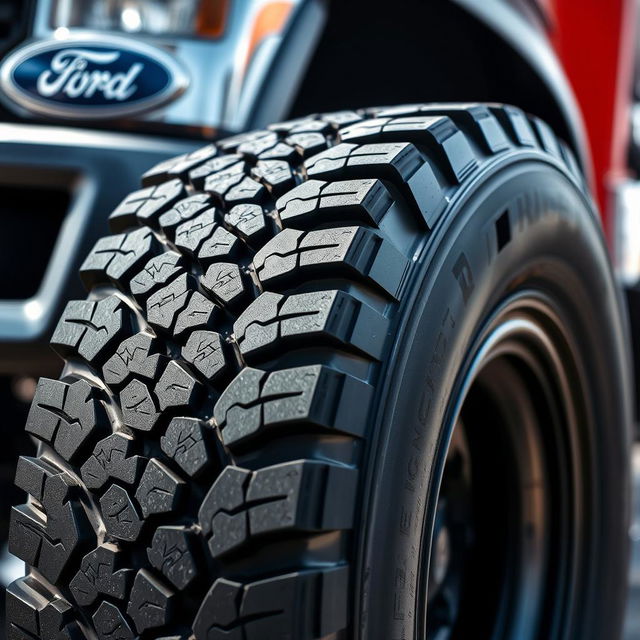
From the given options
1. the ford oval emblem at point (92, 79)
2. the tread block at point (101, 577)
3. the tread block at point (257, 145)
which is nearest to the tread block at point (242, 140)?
the tread block at point (257, 145)

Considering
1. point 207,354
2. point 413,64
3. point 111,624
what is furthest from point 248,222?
point 413,64

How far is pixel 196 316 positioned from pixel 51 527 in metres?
0.22

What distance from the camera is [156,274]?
86 cm

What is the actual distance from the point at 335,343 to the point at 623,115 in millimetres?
1375

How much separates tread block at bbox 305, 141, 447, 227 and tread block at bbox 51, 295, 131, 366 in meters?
0.21

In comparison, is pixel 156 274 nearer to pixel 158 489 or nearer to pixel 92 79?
pixel 158 489

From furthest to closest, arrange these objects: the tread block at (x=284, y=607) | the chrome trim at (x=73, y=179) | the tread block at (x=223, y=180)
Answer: the chrome trim at (x=73, y=179) → the tread block at (x=223, y=180) → the tread block at (x=284, y=607)

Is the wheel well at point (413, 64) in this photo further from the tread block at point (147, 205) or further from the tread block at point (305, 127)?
the tread block at point (147, 205)

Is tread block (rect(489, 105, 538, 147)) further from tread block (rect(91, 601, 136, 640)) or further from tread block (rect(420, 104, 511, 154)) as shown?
tread block (rect(91, 601, 136, 640))

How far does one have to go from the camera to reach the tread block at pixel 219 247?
84 cm

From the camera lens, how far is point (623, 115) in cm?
192

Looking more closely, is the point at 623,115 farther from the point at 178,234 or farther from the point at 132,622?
the point at 132,622

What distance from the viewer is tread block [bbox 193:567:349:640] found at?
0.71 m

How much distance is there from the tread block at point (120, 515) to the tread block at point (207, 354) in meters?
0.12
